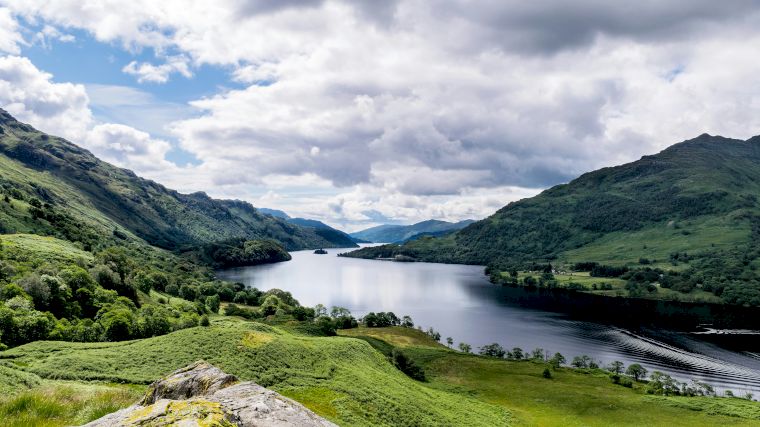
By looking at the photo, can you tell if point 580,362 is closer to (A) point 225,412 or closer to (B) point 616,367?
(B) point 616,367

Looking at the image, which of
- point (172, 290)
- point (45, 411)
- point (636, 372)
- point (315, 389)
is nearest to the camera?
point (45, 411)

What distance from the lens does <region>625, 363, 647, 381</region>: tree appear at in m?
117

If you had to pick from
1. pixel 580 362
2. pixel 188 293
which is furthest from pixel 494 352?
pixel 188 293

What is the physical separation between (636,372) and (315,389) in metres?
107

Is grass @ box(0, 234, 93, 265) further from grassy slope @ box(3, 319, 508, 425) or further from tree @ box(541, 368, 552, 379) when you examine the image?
tree @ box(541, 368, 552, 379)

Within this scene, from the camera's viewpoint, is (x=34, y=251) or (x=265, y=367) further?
(x=34, y=251)

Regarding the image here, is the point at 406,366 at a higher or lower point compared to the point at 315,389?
lower

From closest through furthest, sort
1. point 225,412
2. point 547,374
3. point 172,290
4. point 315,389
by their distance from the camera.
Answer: point 225,412 → point 315,389 → point 547,374 → point 172,290

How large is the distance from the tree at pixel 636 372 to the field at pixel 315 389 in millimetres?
20463

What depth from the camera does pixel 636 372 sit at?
382 feet

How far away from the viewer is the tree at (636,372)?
117 metres

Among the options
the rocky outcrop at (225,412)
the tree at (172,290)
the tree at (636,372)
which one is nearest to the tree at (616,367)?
the tree at (636,372)

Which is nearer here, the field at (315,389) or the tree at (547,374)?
the field at (315,389)

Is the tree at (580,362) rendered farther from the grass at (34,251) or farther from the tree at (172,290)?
the tree at (172,290)
